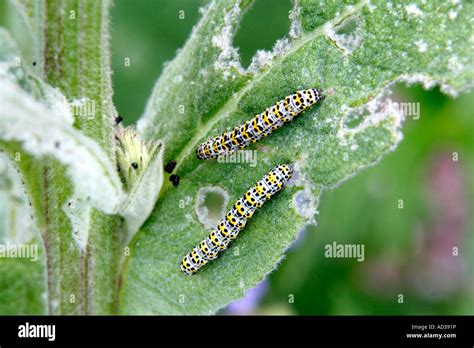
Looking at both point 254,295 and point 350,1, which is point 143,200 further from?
point 254,295

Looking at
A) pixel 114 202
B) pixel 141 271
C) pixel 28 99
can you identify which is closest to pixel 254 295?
pixel 141 271

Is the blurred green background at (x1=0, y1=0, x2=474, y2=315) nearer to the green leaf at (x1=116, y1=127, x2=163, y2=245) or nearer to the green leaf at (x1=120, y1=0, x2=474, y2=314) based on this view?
the green leaf at (x1=120, y1=0, x2=474, y2=314)

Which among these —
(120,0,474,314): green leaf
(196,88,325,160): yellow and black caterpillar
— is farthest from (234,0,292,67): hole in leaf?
(196,88,325,160): yellow and black caterpillar

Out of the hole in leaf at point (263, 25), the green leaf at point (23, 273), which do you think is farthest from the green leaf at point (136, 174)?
the hole in leaf at point (263, 25)
